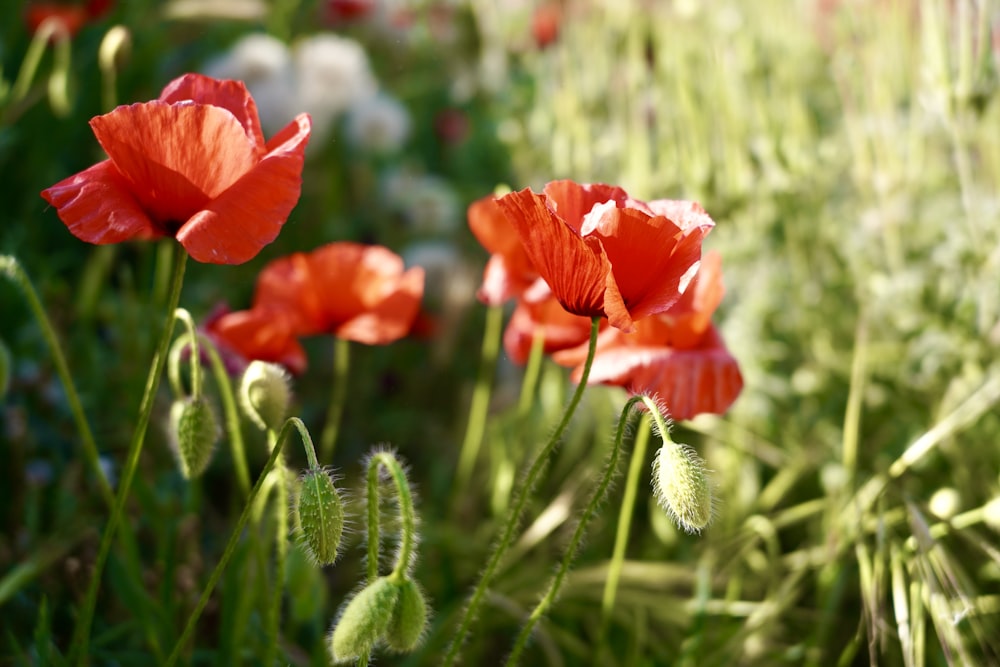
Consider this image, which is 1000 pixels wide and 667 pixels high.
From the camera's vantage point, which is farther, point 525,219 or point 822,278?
point 822,278

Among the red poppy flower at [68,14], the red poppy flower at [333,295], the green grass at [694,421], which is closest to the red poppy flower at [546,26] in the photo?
the green grass at [694,421]

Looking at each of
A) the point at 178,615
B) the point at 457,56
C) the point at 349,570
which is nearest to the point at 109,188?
the point at 178,615

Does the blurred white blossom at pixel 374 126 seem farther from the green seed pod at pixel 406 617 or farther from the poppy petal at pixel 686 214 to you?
the green seed pod at pixel 406 617

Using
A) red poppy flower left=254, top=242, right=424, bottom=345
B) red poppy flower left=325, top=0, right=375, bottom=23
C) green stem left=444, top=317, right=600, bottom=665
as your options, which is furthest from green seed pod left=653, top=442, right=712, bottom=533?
red poppy flower left=325, top=0, right=375, bottom=23

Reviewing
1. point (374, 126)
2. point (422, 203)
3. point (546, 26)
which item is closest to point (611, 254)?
point (422, 203)

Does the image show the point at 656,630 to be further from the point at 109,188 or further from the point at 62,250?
the point at 62,250

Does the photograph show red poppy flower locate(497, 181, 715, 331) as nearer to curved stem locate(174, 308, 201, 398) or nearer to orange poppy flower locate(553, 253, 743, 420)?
orange poppy flower locate(553, 253, 743, 420)
